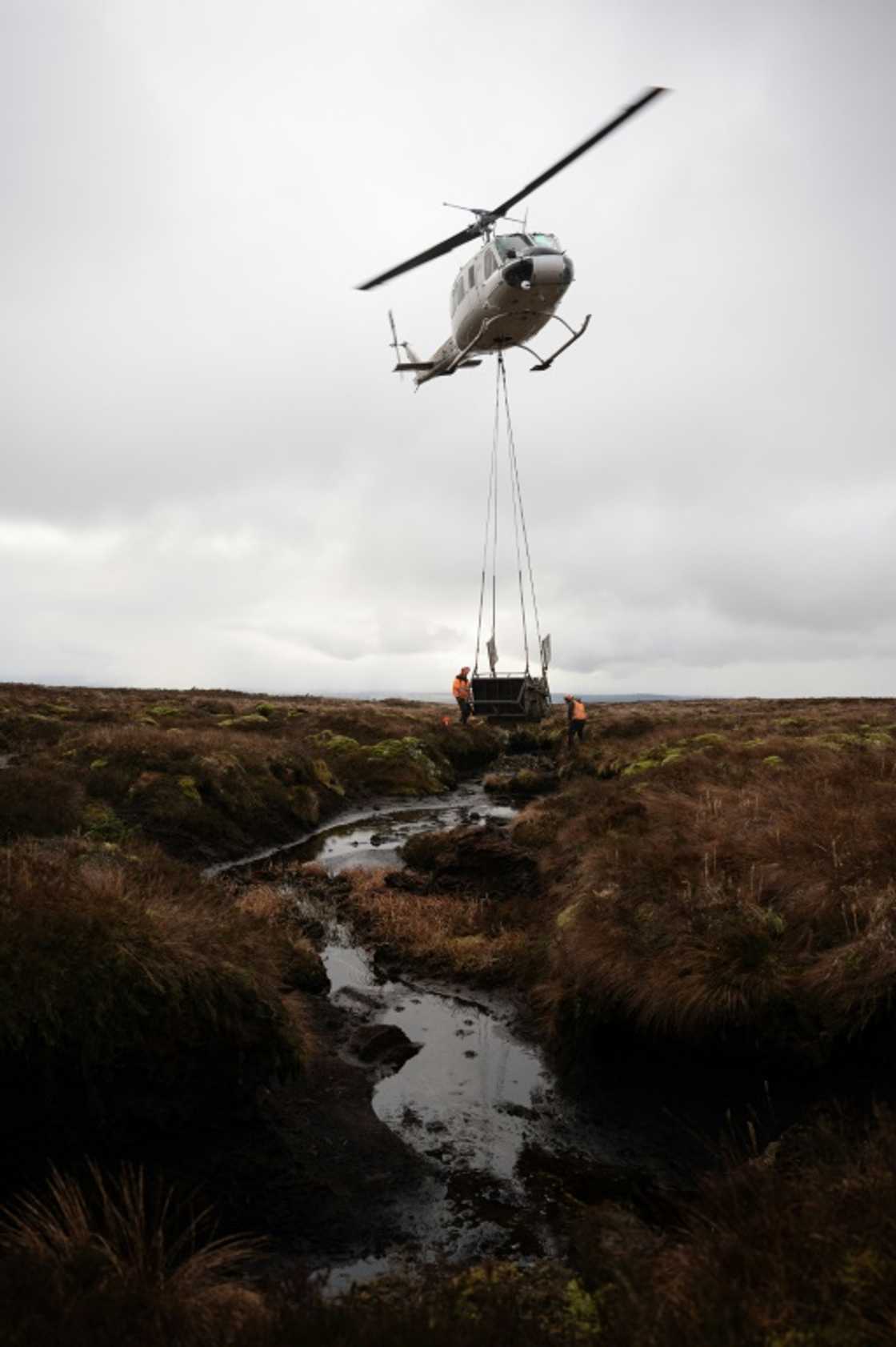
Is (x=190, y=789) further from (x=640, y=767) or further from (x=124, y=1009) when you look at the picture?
(x=124, y=1009)

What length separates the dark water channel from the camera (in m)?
6.45

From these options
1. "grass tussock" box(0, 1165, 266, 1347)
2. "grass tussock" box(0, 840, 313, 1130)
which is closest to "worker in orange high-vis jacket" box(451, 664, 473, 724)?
"grass tussock" box(0, 840, 313, 1130)

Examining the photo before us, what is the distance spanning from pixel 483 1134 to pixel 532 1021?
2724 mm

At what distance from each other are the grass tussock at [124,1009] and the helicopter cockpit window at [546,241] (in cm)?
1952

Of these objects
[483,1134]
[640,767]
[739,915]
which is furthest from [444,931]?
[640,767]

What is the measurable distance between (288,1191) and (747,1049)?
15.4 ft

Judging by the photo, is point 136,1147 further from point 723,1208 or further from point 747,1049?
point 747,1049

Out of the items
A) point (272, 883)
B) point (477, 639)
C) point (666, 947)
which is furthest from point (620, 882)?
point (477, 639)

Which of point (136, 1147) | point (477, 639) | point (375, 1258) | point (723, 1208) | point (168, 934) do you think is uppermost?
point (477, 639)

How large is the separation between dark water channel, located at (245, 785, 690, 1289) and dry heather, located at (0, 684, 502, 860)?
881 cm

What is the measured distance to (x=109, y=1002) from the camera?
6770 millimetres

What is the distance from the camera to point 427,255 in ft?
73.3

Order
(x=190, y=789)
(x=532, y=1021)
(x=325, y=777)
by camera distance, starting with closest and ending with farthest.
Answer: (x=532, y=1021) → (x=190, y=789) → (x=325, y=777)

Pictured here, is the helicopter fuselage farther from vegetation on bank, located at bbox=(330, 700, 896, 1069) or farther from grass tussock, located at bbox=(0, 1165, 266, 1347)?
grass tussock, located at bbox=(0, 1165, 266, 1347)
